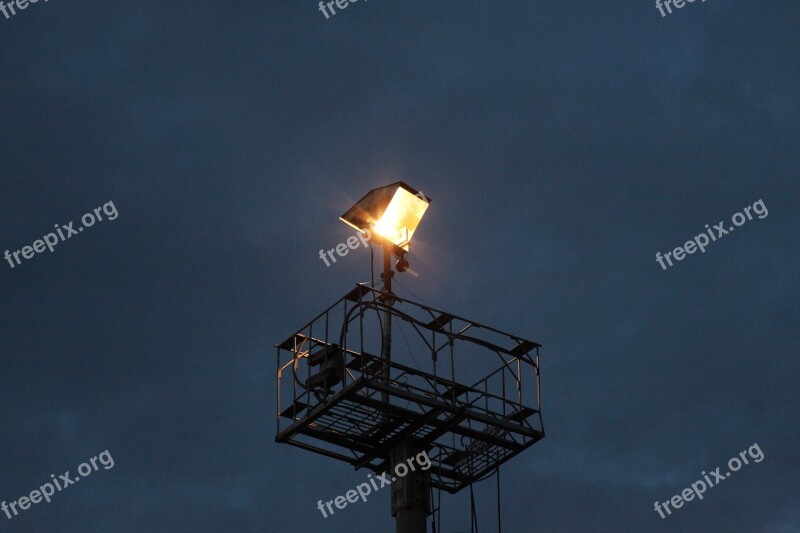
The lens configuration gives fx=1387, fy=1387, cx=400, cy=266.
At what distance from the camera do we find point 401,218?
33.2 meters

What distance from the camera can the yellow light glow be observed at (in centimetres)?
3300

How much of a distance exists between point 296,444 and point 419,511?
3089 millimetres

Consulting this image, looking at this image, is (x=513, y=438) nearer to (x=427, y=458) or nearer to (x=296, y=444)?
(x=427, y=458)

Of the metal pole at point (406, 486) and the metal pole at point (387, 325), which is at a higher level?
the metal pole at point (387, 325)

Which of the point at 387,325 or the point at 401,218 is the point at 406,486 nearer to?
the point at 387,325

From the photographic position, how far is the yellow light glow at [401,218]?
33.0 meters

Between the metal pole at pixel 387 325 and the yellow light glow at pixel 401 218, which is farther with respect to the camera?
the yellow light glow at pixel 401 218

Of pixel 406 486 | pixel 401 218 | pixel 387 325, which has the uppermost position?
pixel 401 218

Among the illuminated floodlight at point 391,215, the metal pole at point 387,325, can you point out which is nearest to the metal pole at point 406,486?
the metal pole at point 387,325

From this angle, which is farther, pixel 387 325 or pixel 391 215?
pixel 391 215

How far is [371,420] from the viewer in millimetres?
30109

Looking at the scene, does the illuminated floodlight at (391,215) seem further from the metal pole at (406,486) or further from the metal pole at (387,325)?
the metal pole at (406,486)

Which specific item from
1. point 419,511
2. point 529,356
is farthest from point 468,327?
point 419,511

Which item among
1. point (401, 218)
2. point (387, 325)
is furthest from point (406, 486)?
point (401, 218)
